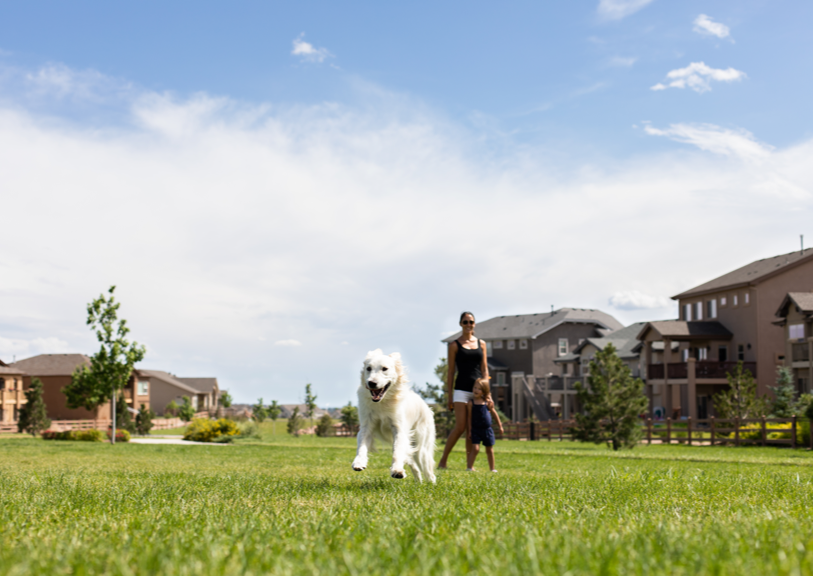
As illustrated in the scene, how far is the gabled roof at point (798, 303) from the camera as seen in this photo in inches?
1548

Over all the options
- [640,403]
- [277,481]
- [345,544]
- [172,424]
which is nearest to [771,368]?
[640,403]

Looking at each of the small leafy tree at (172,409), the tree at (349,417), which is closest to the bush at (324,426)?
the tree at (349,417)

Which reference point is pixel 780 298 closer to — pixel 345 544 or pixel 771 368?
pixel 771 368

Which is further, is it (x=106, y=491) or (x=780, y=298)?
(x=780, y=298)

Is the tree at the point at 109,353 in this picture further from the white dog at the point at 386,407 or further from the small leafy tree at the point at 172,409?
the small leafy tree at the point at 172,409

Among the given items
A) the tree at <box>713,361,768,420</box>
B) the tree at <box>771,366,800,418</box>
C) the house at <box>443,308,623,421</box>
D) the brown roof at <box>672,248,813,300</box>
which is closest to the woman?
the tree at <box>713,361,768,420</box>

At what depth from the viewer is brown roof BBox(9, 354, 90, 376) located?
67938 mm

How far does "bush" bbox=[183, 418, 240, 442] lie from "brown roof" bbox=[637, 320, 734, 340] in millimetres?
29801

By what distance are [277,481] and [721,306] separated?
49.2 m

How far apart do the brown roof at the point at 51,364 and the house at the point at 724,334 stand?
53732mm

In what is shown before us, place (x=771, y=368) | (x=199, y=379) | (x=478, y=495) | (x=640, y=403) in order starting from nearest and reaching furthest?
(x=478, y=495)
(x=640, y=403)
(x=771, y=368)
(x=199, y=379)

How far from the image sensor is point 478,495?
5883 millimetres

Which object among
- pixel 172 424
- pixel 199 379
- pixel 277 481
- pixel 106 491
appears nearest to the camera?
pixel 106 491

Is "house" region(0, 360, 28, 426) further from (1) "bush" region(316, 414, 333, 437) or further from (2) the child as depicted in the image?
(2) the child
